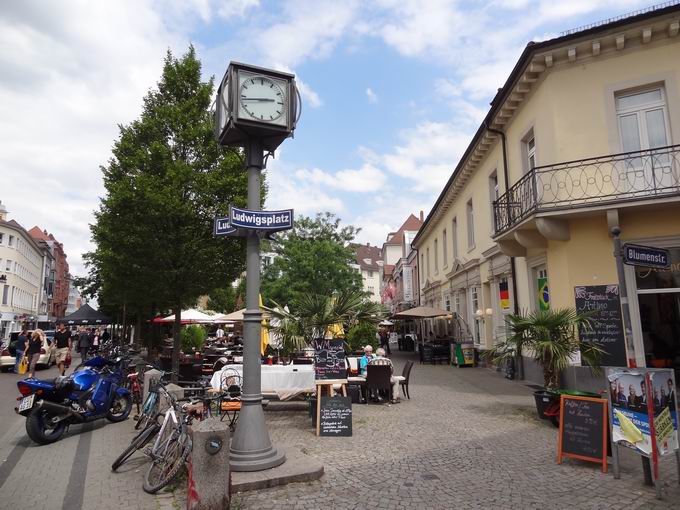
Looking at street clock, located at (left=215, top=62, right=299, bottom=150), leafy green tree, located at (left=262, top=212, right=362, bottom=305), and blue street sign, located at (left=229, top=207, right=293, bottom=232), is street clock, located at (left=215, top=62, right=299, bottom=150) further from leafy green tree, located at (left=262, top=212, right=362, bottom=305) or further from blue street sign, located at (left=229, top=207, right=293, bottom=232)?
leafy green tree, located at (left=262, top=212, right=362, bottom=305)

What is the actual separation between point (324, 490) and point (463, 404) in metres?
5.74

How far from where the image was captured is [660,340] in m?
11.7

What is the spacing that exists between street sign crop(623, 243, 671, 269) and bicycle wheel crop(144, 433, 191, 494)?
5.70 meters

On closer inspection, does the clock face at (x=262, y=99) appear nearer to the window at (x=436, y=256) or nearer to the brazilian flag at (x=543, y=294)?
the brazilian flag at (x=543, y=294)

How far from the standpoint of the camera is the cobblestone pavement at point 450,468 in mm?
4605

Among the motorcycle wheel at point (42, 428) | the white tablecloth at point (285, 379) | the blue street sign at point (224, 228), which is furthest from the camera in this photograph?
the white tablecloth at point (285, 379)

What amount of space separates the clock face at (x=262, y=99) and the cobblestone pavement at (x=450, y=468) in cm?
432

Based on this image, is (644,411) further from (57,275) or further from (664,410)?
(57,275)

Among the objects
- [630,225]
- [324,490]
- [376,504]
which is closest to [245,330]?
[324,490]

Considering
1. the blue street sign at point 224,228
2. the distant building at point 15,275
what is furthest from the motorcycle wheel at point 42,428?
the distant building at point 15,275

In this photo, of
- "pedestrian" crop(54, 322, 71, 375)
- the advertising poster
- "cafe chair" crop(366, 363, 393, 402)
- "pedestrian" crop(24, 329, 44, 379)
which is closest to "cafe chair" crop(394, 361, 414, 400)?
"cafe chair" crop(366, 363, 393, 402)

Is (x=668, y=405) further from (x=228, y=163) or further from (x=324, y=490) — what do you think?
(x=228, y=163)

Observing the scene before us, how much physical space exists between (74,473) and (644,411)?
263 inches

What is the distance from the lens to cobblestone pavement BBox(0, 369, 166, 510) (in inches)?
187
